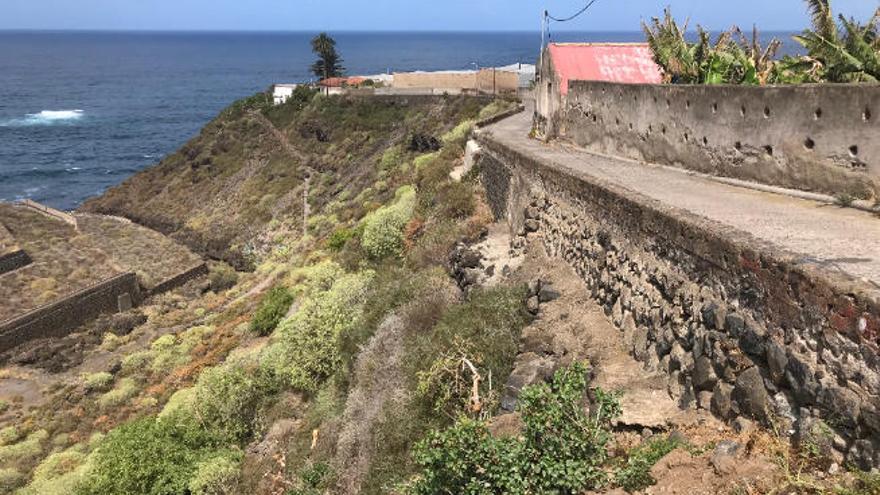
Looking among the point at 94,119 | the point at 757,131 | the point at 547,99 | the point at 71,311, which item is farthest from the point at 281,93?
the point at 94,119

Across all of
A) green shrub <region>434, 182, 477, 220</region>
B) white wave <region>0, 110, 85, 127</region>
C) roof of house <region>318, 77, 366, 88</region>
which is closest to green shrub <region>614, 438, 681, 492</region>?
green shrub <region>434, 182, 477, 220</region>

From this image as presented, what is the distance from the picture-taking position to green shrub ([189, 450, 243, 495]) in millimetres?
13633

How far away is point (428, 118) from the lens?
49219 mm

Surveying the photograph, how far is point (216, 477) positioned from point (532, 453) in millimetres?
9337

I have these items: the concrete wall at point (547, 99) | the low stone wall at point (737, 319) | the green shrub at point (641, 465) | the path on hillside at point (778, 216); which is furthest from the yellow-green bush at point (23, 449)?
the green shrub at point (641, 465)

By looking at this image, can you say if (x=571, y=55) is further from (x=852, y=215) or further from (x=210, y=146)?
(x=210, y=146)

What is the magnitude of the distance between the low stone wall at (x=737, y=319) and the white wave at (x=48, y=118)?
4433 inches

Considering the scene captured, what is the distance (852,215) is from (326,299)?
12.2m

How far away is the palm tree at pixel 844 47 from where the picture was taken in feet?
36.9

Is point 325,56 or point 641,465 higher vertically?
point 325,56

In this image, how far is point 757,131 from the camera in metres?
12.3

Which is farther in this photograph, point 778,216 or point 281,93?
point 281,93

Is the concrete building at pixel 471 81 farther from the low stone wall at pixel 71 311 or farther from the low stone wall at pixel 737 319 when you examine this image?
the low stone wall at pixel 737 319

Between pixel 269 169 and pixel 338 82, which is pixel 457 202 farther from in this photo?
pixel 338 82
